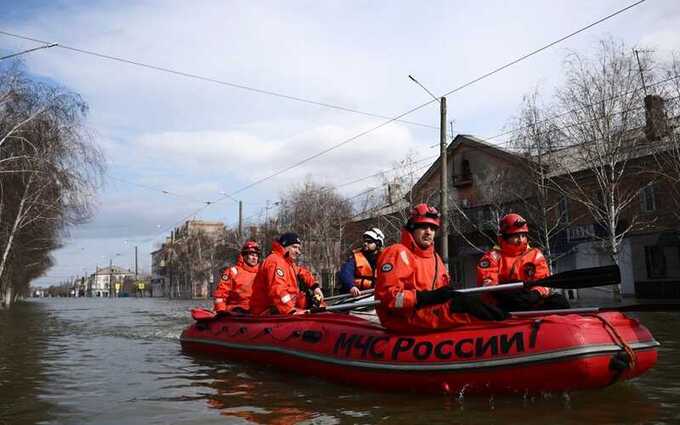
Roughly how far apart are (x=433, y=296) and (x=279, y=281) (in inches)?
156

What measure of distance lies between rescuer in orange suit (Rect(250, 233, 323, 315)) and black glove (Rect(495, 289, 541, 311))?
3.52 metres

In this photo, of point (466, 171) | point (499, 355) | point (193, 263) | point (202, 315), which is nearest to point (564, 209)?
point (466, 171)

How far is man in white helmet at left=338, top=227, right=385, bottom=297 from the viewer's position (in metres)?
10.5

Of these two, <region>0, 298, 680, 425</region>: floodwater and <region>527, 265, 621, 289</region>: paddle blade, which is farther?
<region>527, 265, 621, 289</region>: paddle blade

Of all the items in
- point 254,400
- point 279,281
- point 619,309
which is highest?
point 279,281

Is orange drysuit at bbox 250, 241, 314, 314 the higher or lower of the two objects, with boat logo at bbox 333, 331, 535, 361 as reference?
higher

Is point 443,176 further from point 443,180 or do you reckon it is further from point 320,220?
point 320,220

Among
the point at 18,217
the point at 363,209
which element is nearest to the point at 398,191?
the point at 363,209

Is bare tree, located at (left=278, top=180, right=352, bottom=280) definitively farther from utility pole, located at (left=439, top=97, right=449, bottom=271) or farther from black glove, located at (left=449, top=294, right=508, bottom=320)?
black glove, located at (left=449, top=294, right=508, bottom=320)

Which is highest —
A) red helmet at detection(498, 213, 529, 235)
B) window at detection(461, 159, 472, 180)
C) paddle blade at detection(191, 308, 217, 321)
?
window at detection(461, 159, 472, 180)

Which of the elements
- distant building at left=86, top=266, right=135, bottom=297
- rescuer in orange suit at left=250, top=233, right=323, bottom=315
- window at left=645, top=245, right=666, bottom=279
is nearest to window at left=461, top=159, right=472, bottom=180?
window at left=645, top=245, right=666, bottom=279

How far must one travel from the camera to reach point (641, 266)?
2803 centimetres

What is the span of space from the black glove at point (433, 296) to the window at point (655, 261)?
25.0 meters

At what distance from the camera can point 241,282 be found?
38.6ft
